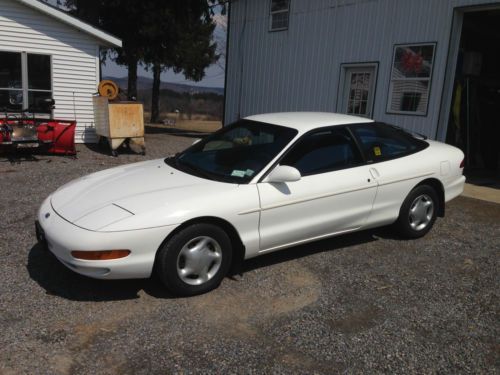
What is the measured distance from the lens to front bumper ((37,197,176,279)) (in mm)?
3258

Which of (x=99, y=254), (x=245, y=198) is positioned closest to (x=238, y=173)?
(x=245, y=198)

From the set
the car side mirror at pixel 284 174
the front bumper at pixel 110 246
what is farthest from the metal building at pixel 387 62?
the front bumper at pixel 110 246

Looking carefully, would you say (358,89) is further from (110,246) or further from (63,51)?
(110,246)

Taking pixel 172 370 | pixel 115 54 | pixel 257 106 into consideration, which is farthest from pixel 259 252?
pixel 115 54

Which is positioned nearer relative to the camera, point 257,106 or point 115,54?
point 257,106

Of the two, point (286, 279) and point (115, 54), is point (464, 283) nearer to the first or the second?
point (286, 279)

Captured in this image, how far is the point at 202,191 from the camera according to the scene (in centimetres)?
375

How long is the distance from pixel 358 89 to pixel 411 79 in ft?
5.13

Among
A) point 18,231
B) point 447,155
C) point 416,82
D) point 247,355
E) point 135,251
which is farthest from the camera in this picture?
point 416,82

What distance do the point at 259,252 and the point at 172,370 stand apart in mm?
1454

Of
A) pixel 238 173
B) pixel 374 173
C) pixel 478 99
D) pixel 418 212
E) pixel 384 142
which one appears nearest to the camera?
pixel 238 173

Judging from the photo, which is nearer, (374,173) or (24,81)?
(374,173)

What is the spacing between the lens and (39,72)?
11.3m

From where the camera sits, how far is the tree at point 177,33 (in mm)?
17906
